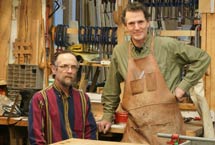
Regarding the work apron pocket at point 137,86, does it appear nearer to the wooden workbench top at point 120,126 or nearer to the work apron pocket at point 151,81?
the work apron pocket at point 151,81

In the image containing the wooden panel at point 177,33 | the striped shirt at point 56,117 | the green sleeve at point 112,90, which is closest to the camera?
the striped shirt at point 56,117

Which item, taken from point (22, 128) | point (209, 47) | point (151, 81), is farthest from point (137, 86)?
point (22, 128)

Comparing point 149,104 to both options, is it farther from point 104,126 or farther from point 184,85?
point 104,126

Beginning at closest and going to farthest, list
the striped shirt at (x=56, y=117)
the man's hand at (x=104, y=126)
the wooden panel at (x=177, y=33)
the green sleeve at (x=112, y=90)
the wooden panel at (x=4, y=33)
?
the striped shirt at (x=56, y=117), the green sleeve at (x=112, y=90), the man's hand at (x=104, y=126), the wooden panel at (x=177, y=33), the wooden panel at (x=4, y=33)

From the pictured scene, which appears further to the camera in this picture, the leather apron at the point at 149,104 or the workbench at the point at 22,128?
the workbench at the point at 22,128

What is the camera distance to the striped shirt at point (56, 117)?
387 centimetres

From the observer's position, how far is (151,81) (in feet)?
13.3

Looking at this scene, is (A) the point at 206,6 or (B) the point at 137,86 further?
(A) the point at 206,6

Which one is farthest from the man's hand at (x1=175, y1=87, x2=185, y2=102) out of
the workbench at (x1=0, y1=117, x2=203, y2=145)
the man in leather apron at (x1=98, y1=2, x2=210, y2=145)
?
the workbench at (x1=0, y1=117, x2=203, y2=145)

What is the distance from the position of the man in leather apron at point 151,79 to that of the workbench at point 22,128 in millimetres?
287

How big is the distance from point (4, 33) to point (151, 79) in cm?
227

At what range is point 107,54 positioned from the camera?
5406 millimetres

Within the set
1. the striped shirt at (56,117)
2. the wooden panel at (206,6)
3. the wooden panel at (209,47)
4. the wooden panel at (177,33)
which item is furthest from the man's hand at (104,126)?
the wooden panel at (206,6)

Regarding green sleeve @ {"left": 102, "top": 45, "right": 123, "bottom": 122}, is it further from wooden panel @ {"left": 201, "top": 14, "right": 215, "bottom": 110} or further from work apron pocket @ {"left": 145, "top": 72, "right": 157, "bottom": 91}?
wooden panel @ {"left": 201, "top": 14, "right": 215, "bottom": 110}
